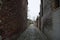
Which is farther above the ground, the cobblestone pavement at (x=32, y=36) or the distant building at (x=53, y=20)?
the distant building at (x=53, y=20)

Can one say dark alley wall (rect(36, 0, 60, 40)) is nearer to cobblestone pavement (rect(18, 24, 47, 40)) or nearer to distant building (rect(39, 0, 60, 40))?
distant building (rect(39, 0, 60, 40))

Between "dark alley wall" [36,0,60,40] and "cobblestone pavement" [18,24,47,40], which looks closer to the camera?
"dark alley wall" [36,0,60,40]

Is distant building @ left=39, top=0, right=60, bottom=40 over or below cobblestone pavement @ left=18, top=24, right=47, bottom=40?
over

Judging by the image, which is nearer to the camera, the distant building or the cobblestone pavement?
the distant building

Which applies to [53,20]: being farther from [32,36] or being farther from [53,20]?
[32,36]

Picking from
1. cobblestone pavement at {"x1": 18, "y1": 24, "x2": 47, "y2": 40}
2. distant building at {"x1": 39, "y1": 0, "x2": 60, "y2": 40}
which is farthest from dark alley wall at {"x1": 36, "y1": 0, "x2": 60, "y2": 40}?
cobblestone pavement at {"x1": 18, "y1": 24, "x2": 47, "y2": 40}

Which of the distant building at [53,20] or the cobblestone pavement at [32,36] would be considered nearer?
the distant building at [53,20]

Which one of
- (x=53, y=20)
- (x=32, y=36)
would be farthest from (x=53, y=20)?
(x=32, y=36)

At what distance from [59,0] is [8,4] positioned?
2325mm

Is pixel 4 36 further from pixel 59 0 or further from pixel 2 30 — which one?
pixel 59 0

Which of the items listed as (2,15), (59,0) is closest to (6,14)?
(2,15)

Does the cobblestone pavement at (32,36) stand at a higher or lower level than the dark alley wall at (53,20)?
lower

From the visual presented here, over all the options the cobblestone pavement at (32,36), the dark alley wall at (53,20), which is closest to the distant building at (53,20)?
the dark alley wall at (53,20)

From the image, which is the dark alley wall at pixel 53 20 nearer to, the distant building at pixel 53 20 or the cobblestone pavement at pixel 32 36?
the distant building at pixel 53 20
